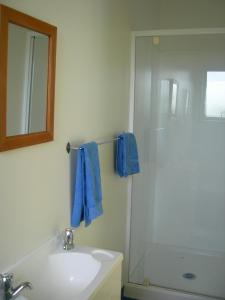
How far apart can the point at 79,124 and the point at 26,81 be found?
1.95 ft

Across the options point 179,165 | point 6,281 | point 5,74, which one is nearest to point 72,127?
point 5,74

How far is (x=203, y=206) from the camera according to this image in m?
3.46

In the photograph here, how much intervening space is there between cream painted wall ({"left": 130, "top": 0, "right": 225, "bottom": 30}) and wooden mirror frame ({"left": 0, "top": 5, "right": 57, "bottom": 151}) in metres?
1.70

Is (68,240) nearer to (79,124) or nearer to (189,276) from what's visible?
(79,124)

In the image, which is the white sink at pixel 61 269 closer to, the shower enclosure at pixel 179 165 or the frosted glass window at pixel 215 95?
the shower enclosure at pixel 179 165

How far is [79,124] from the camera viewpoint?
2.13 m

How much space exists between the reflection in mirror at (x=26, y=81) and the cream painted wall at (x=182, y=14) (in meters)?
1.78

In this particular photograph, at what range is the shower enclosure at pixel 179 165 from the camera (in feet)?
10.3

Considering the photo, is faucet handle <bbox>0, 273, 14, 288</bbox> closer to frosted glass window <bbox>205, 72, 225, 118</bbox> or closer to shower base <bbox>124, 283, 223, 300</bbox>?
shower base <bbox>124, 283, 223, 300</bbox>

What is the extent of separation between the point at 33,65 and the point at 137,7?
5.70 ft

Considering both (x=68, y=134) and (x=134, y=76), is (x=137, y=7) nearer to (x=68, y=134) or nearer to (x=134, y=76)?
(x=134, y=76)

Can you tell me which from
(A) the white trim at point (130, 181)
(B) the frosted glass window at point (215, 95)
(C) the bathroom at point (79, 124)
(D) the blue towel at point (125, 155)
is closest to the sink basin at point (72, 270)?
(C) the bathroom at point (79, 124)

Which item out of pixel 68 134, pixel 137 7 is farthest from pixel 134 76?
pixel 68 134

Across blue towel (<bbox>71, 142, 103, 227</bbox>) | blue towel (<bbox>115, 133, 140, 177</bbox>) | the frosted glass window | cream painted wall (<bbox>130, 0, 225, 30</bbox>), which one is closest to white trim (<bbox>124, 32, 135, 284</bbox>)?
blue towel (<bbox>115, 133, 140, 177</bbox>)
